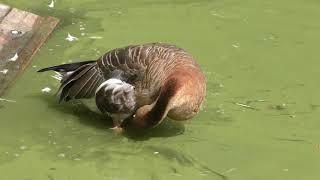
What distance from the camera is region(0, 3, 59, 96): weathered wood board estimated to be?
631 centimetres

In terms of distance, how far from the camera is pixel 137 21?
7.62m

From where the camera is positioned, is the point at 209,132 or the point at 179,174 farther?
the point at 209,132

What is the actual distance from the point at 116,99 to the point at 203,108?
877mm

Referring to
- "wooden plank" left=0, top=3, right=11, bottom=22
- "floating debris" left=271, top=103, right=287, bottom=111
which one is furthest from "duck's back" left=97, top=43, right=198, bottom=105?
"wooden plank" left=0, top=3, right=11, bottom=22

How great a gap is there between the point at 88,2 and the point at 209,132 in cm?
320

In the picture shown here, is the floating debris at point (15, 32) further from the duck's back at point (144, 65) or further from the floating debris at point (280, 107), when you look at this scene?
the floating debris at point (280, 107)

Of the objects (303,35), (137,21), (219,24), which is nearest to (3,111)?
(137,21)

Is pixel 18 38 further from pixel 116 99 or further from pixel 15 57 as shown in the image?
pixel 116 99

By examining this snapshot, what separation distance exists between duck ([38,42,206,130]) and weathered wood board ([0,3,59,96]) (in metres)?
0.75

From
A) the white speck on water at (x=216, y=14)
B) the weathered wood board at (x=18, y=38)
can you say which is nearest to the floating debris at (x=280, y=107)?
the white speck on water at (x=216, y=14)

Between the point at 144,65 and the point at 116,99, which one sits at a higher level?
the point at 144,65

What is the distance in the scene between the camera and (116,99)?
532cm

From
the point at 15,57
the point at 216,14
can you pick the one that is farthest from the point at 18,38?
the point at 216,14

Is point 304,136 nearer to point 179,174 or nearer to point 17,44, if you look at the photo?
point 179,174
